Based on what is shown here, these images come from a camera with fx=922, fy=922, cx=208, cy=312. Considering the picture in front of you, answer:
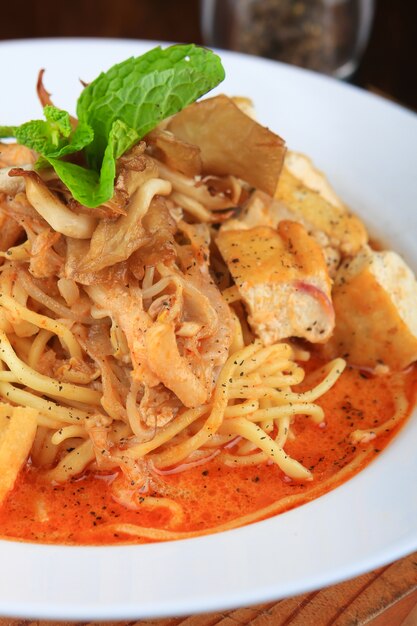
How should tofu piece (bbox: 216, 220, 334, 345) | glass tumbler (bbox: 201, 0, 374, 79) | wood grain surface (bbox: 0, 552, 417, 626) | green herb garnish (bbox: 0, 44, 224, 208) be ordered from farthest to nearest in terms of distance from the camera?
glass tumbler (bbox: 201, 0, 374, 79)
tofu piece (bbox: 216, 220, 334, 345)
green herb garnish (bbox: 0, 44, 224, 208)
wood grain surface (bbox: 0, 552, 417, 626)

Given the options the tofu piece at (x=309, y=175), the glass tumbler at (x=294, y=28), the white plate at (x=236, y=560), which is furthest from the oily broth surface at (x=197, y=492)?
the glass tumbler at (x=294, y=28)

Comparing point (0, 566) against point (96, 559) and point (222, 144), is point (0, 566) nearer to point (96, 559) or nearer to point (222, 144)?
point (96, 559)

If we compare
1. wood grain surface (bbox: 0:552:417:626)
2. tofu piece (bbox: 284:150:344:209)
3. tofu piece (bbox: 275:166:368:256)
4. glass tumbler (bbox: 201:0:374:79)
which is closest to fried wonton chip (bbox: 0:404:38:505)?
wood grain surface (bbox: 0:552:417:626)

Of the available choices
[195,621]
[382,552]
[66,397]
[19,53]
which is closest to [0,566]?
[195,621]

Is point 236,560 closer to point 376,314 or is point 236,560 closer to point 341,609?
point 341,609

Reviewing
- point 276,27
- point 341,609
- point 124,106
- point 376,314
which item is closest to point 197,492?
point 341,609

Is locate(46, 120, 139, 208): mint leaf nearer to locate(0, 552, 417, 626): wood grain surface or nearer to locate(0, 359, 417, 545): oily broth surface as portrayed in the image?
locate(0, 359, 417, 545): oily broth surface
